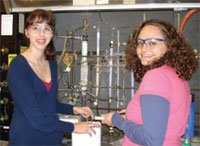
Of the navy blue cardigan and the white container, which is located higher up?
the navy blue cardigan

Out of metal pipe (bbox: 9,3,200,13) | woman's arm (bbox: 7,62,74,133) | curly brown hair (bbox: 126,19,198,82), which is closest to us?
curly brown hair (bbox: 126,19,198,82)

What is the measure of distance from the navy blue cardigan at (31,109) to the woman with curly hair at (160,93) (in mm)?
299

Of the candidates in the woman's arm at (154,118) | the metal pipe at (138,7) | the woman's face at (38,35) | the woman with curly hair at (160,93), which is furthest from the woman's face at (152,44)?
the metal pipe at (138,7)

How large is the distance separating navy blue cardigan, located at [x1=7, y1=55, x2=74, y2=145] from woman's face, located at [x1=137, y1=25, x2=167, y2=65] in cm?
56

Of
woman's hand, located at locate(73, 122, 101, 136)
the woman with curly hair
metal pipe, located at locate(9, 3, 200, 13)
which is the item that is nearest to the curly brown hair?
the woman with curly hair

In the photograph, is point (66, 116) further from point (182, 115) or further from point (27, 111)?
point (182, 115)

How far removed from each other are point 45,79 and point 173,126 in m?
0.75

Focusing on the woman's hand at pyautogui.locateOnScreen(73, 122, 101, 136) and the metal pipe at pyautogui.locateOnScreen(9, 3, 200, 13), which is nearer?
the woman's hand at pyautogui.locateOnScreen(73, 122, 101, 136)

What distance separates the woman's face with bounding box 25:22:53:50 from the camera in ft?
4.55

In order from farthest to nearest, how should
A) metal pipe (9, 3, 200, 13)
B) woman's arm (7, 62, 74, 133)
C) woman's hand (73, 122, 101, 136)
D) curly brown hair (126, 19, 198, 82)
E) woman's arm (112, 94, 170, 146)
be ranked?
metal pipe (9, 3, 200, 13), woman's hand (73, 122, 101, 136), woman's arm (7, 62, 74, 133), curly brown hair (126, 19, 198, 82), woman's arm (112, 94, 170, 146)

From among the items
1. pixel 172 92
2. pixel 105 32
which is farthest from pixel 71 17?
pixel 172 92

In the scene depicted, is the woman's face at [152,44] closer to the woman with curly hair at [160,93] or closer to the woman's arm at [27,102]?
the woman with curly hair at [160,93]

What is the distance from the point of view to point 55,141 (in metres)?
1.37

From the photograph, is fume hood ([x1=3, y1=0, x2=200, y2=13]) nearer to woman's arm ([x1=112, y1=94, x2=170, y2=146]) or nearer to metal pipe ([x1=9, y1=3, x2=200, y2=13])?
metal pipe ([x1=9, y1=3, x2=200, y2=13])
